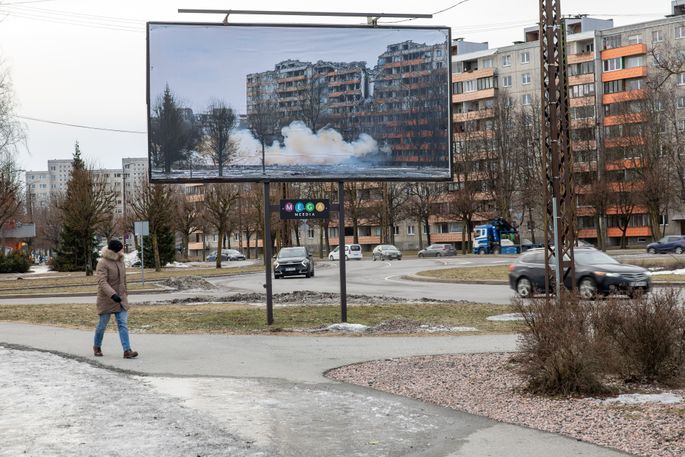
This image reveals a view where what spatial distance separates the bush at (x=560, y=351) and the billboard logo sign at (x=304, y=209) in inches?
332

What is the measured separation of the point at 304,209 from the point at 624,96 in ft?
Result: 257

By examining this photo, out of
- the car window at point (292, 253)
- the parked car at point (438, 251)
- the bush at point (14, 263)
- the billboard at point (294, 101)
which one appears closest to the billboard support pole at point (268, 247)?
the billboard at point (294, 101)

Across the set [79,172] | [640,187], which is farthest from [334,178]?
[640,187]

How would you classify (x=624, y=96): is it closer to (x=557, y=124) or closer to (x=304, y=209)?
(x=557, y=124)

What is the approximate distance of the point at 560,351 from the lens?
9.23 meters

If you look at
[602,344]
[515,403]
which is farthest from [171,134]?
[515,403]

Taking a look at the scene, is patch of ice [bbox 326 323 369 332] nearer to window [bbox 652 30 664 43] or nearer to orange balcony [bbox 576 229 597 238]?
orange balcony [bbox 576 229 597 238]

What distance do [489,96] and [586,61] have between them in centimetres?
1396

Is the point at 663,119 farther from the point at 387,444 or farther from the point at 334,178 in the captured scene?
the point at 387,444

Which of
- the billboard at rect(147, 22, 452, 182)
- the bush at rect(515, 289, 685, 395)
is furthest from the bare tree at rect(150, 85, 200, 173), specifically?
the bush at rect(515, 289, 685, 395)

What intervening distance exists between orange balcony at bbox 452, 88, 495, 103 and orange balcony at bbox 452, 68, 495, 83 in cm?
192

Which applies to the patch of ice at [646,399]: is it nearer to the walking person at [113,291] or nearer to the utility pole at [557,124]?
the walking person at [113,291]

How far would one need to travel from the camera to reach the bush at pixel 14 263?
68.2 m

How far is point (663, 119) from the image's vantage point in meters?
82.9
